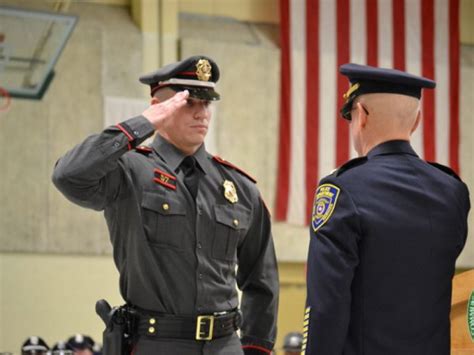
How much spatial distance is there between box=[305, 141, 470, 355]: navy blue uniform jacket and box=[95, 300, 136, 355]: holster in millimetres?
935

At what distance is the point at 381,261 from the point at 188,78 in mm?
1337

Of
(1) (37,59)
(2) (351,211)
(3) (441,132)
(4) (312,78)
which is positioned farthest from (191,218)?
(3) (441,132)

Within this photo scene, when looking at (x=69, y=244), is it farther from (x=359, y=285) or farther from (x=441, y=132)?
(x=359, y=285)

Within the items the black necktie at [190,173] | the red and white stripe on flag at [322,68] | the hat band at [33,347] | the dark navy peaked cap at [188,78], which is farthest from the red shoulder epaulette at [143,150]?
the red and white stripe on flag at [322,68]

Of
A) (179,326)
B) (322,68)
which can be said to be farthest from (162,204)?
(322,68)

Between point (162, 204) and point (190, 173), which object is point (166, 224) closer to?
point (162, 204)

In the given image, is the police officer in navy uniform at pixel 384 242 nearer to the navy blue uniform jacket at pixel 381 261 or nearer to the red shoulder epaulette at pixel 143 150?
the navy blue uniform jacket at pixel 381 261

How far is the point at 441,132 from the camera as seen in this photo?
1208 cm

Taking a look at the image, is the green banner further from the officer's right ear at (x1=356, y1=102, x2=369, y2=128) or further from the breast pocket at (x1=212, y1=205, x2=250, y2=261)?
the breast pocket at (x1=212, y1=205, x2=250, y2=261)

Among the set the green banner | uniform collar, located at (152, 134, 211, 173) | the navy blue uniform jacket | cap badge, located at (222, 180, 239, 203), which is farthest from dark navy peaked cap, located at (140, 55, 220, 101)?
the green banner

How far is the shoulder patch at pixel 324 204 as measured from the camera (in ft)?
9.17

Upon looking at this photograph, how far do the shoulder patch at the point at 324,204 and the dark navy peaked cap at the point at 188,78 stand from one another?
102 centimetres

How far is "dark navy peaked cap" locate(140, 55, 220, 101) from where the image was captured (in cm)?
380

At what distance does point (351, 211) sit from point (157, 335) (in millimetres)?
1016
